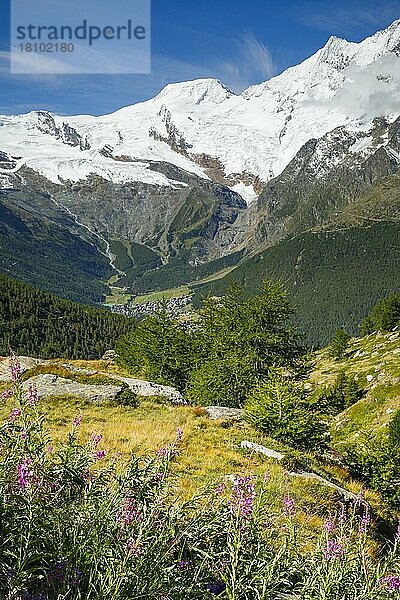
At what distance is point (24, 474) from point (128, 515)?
48.9 inches

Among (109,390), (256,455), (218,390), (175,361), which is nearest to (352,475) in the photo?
(256,455)

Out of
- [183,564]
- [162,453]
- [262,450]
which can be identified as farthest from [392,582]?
[262,450]

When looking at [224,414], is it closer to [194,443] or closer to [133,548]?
[194,443]

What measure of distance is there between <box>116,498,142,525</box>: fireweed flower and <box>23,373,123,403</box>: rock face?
20586 millimetres

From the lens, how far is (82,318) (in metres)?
190

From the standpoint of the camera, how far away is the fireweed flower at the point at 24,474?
465 centimetres

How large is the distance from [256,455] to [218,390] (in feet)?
70.5

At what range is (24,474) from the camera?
473cm

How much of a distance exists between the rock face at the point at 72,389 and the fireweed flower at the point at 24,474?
2087cm

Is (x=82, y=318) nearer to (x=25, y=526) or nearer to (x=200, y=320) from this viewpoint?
(x=200, y=320)

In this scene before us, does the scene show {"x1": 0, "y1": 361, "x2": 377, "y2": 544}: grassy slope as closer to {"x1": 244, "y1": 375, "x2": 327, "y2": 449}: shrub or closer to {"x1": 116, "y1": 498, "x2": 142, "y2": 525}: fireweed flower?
{"x1": 244, "y1": 375, "x2": 327, "y2": 449}: shrub

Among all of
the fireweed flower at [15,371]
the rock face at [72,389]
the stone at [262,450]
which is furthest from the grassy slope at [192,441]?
the fireweed flower at [15,371]

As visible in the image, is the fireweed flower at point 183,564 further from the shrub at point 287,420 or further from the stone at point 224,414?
the stone at point 224,414

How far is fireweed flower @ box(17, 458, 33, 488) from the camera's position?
465 centimetres
